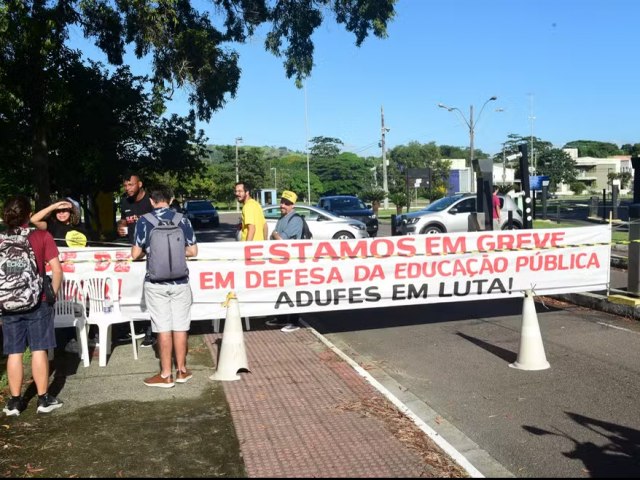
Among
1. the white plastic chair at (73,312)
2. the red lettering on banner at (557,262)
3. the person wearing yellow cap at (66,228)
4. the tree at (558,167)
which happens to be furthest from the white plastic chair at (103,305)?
the tree at (558,167)

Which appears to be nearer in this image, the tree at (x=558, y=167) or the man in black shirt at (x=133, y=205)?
the man in black shirt at (x=133, y=205)

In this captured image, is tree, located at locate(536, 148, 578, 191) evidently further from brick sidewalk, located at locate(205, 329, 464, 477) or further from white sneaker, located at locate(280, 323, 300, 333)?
brick sidewalk, located at locate(205, 329, 464, 477)

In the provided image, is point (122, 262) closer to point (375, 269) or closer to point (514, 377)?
point (375, 269)

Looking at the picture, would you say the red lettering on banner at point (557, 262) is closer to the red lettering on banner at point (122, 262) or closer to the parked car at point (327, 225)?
the red lettering on banner at point (122, 262)

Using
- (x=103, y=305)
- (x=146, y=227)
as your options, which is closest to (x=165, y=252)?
(x=146, y=227)

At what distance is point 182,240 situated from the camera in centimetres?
580

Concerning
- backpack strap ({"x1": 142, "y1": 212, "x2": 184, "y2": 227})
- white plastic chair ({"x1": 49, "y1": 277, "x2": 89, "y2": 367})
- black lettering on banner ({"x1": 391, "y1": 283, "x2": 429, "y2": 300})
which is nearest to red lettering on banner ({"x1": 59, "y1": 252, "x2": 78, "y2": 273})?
white plastic chair ({"x1": 49, "y1": 277, "x2": 89, "y2": 367})

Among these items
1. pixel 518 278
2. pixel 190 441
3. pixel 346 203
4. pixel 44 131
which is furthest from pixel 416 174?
pixel 190 441

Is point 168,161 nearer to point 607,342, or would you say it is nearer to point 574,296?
point 574,296

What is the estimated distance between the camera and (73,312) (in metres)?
6.87

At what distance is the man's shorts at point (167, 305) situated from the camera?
579 centimetres

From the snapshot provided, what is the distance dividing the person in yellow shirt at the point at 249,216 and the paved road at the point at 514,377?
166 centimetres

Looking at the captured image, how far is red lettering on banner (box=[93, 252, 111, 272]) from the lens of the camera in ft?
23.9

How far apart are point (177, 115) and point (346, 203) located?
8746 mm
